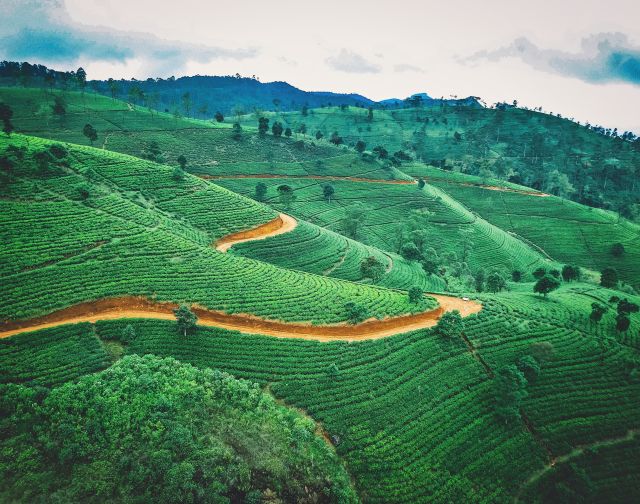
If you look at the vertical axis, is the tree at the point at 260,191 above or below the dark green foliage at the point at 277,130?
below

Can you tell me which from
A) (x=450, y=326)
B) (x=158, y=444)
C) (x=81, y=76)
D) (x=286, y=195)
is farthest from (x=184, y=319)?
(x=81, y=76)

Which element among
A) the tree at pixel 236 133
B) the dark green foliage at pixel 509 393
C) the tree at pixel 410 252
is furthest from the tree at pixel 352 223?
the tree at pixel 236 133

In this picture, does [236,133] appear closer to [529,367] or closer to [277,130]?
[277,130]

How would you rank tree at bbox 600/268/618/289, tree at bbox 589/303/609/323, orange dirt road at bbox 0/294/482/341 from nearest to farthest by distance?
1. orange dirt road at bbox 0/294/482/341
2. tree at bbox 589/303/609/323
3. tree at bbox 600/268/618/289

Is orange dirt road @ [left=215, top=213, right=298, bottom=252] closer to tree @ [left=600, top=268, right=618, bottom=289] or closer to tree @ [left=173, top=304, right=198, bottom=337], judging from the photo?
tree @ [left=173, top=304, right=198, bottom=337]

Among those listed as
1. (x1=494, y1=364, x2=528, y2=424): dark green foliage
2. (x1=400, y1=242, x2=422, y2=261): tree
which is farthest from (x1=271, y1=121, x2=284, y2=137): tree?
(x1=494, y1=364, x2=528, y2=424): dark green foliage

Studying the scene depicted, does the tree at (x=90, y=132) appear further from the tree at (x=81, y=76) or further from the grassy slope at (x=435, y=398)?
the grassy slope at (x=435, y=398)

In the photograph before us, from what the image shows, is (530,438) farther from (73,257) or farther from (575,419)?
(73,257)
